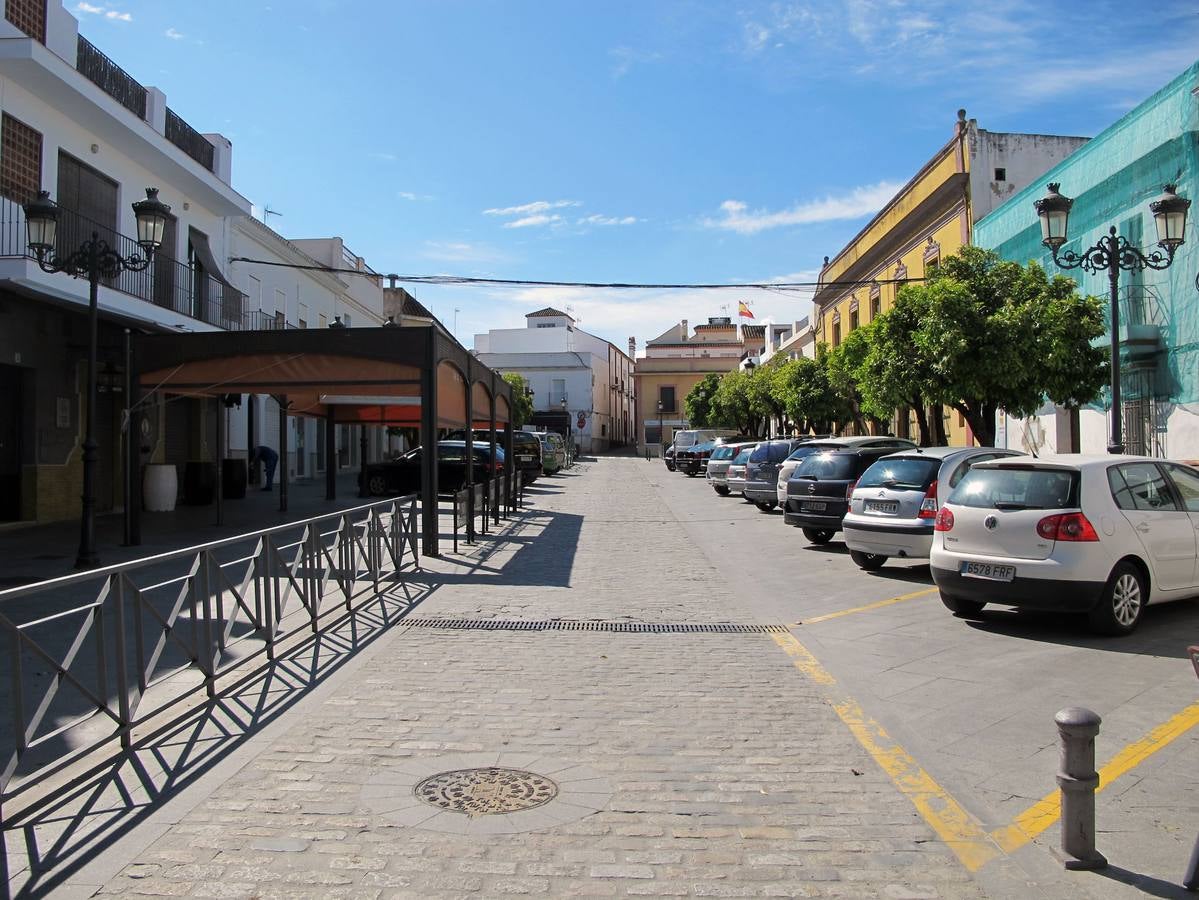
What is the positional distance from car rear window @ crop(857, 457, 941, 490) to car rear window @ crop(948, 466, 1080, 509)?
270cm

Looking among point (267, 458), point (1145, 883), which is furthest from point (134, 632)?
point (267, 458)

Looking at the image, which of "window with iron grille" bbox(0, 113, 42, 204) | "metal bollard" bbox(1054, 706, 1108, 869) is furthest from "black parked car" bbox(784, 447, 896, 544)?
"window with iron grille" bbox(0, 113, 42, 204)

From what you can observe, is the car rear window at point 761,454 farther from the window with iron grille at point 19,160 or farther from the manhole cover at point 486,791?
the manhole cover at point 486,791

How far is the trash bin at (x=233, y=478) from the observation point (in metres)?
23.6

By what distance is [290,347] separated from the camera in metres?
14.1

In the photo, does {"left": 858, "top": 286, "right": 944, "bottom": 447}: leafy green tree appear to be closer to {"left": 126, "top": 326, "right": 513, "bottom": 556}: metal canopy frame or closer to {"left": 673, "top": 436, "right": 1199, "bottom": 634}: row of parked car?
{"left": 126, "top": 326, "right": 513, "bottom": 556}: metal canopy frame

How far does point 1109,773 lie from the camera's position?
482 centimetres

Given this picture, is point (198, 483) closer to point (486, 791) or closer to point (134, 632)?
point (134, 632)

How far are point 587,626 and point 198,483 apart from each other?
16.3 meters

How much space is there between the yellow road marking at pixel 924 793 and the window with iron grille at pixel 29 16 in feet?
56.5

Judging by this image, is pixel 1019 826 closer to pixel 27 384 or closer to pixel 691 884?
pixel 691 884

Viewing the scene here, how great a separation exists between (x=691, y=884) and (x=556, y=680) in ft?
10.5

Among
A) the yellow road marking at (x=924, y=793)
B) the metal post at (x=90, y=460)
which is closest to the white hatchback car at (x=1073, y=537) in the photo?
the yellow road marking at (x=924, y=793)

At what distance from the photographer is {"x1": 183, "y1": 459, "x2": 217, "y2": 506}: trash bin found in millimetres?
22109
